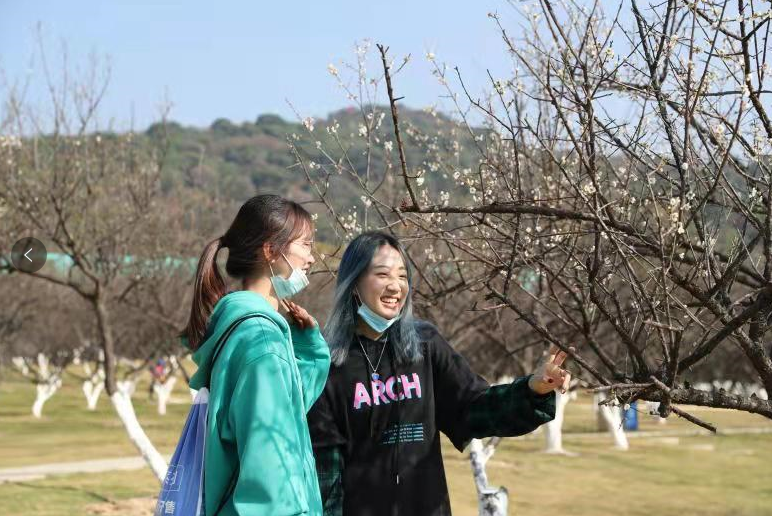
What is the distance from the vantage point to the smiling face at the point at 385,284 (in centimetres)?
420

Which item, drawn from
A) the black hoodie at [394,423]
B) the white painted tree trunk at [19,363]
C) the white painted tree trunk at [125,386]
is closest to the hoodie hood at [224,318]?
the black hoodie at [394,423]

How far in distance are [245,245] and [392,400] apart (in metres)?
1.04

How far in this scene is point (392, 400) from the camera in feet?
13.3

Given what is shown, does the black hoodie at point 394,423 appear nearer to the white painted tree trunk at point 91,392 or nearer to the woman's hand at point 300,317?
the woman's hand at point 300,317

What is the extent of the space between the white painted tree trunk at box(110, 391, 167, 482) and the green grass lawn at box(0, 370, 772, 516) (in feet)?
2.64

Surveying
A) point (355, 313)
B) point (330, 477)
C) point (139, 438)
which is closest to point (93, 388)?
point (139, 438)

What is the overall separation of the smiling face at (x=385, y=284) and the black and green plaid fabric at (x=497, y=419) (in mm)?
484

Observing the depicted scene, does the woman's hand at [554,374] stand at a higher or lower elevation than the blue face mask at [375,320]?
lower

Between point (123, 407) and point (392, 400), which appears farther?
point (123, 407)

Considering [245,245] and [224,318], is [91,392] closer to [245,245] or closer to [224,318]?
[245,245]

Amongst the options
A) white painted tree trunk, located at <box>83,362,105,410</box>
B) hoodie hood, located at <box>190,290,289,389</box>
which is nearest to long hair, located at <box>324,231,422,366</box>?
hoodie hood, located at <box>190,290,289,389</box>

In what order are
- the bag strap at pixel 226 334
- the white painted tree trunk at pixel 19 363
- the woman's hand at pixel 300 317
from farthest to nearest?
the white painted tree trunk at pixel 19 363
the woman's hand at pixel 300 317
the bag strap at pixel 226 334

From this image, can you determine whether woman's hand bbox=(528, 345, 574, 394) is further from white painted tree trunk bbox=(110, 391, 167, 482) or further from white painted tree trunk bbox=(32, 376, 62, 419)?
white painted tree trunk bbox=(32, 376, 62, 419)

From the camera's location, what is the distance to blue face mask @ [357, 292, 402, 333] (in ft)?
13.7
